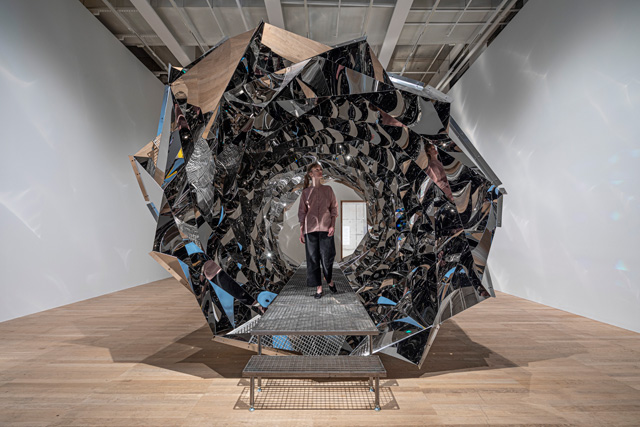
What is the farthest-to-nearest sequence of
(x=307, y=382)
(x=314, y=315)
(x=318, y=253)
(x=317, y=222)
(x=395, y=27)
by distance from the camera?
1. (x=395, y=27)
2. (x=318, y=253)
3. (x=317, y=222)
4. (x=314, y=315)
5. (x=307, y=382)

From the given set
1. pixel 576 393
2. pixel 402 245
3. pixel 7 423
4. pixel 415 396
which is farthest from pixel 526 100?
pixel 7 423

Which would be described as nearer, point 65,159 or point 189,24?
point 65,159

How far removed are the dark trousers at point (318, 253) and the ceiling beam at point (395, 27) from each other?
11.8ft

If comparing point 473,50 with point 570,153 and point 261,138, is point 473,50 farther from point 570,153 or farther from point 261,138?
point 261,138

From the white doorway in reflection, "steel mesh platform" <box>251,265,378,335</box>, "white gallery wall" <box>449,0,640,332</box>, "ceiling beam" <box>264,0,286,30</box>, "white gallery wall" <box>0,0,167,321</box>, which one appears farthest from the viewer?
the white doorway in reflection

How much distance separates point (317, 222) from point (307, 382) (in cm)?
145

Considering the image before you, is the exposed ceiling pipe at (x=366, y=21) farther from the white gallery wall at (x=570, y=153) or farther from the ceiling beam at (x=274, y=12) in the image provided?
the white gallery wall at (x=570, y=153)

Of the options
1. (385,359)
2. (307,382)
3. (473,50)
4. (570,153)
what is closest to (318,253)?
(385,359)

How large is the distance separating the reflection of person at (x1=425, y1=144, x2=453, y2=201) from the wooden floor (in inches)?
49.0

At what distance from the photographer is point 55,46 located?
454 centimetres

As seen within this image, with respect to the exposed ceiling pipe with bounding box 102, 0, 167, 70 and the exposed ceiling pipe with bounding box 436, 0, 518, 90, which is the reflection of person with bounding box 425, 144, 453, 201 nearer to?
the exposed ceiling pipe with bounding box 436, 0, 518, 90

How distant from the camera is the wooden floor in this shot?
5.84 feet

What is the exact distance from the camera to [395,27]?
5.34 meters

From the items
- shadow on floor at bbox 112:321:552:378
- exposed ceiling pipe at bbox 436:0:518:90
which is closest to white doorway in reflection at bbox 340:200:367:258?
exposed ceiling pipe at bbox 436:0:518:90
